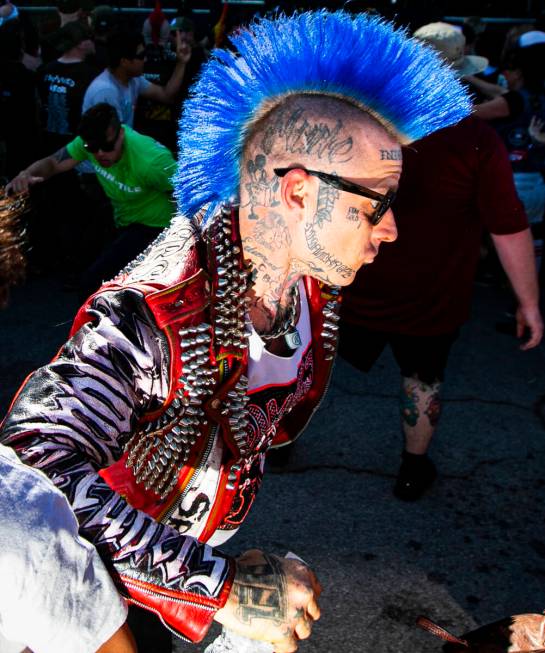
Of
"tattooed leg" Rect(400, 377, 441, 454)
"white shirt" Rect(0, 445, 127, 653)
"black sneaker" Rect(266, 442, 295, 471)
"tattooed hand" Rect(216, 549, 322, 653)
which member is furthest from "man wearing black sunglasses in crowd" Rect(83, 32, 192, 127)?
"white shirt" Rect(0, 445, 127, 653)

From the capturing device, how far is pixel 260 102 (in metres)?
1.65

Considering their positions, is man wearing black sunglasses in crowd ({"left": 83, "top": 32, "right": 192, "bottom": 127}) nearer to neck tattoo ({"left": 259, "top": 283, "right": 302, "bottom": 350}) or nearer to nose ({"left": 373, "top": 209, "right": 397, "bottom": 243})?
neck tattoo ({"left": 259, "top": 283, "right": 302, "bottom": 350})

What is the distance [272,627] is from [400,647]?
5.55ft

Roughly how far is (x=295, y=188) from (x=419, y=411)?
2.05m

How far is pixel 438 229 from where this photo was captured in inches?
125

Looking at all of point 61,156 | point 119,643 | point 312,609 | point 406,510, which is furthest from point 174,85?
point 119,643

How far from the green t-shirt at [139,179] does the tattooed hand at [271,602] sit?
11.4 ft

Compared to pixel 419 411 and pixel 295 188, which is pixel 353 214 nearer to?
pixel 295 188

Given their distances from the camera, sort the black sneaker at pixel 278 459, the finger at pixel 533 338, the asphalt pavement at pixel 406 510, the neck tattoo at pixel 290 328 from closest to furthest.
→ the neck tattoo at pixel 290 328
the asphalt pavement at pixel 406 510
the finger at pixel 533 338
the black sneaker at pixel 278 459

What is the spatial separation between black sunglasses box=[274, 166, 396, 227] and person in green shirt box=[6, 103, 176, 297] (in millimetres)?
2919

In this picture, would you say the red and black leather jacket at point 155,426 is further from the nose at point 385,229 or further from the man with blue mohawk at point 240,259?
the nose at point 385,229

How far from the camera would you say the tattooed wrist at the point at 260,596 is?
1.30 meters

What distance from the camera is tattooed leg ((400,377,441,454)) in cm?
346

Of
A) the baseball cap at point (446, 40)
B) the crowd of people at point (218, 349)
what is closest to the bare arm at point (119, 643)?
the crowd of people at point (218, 349)
